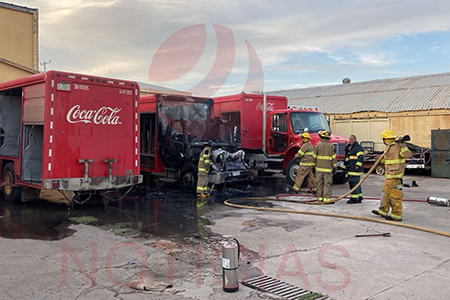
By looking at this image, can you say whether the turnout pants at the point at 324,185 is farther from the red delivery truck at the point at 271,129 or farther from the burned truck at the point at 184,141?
the red delivery truck at the point at 271,129

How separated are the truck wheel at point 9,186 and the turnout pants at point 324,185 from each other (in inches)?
294

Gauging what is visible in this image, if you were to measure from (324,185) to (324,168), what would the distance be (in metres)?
0.43

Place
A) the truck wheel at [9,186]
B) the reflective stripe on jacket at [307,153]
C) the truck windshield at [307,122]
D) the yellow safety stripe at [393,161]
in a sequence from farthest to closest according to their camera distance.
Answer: the truck windshield at [307,122], the reflective stripe on jacket at [307,153], the truck wheel at [9,186], the yellow safety stripe at [393,161]

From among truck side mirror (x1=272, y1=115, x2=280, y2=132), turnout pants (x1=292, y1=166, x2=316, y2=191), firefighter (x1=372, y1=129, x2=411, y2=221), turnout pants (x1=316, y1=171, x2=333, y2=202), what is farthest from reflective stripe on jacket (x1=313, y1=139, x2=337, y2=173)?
truck side mirror (x1=272, y1=115, x2=280, y2=132)

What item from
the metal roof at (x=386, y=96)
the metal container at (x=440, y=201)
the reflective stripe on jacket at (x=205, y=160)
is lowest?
the metal container at (x=440, y=201)

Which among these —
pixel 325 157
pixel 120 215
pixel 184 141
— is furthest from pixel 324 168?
pixel 120 215

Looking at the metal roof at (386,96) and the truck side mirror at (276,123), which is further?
the metal roof at (386,96)

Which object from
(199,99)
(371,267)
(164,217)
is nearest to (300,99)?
(199,99)

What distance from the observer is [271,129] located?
14461mm

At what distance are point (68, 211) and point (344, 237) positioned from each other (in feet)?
19.9

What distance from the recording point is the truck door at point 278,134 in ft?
46.2

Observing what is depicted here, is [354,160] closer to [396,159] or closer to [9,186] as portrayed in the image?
[396,159]

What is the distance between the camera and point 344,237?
714cm

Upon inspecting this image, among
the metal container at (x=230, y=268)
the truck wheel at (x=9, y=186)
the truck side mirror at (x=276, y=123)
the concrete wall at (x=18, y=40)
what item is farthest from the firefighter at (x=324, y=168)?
the concrete wall at (x=18, y=40)
